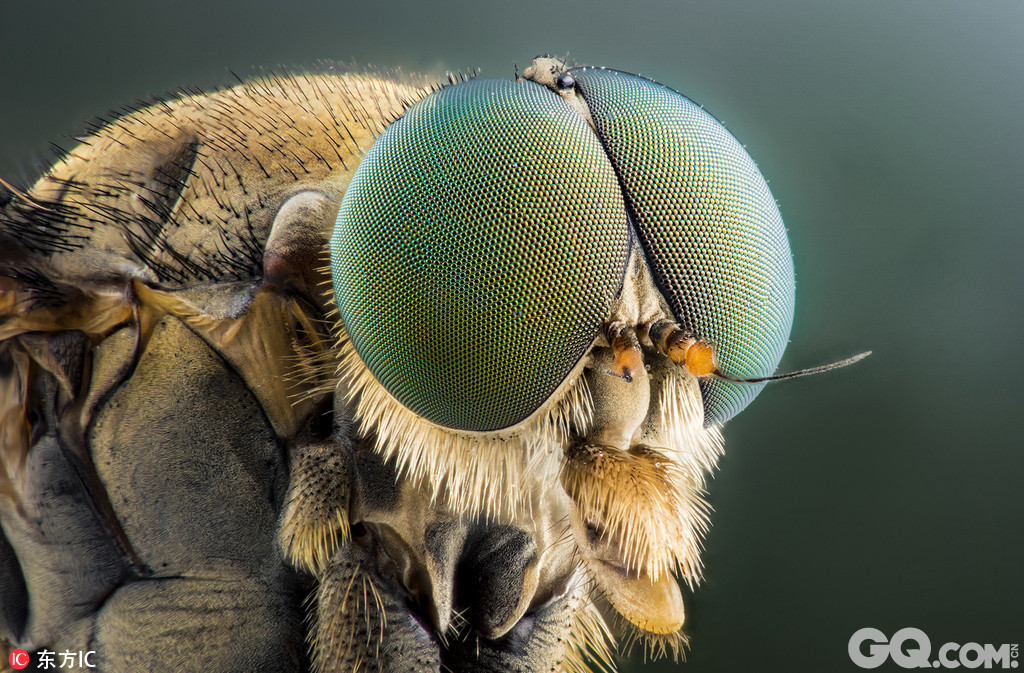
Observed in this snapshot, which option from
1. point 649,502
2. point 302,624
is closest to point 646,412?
point 649,502

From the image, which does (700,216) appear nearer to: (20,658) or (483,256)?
(483,256)

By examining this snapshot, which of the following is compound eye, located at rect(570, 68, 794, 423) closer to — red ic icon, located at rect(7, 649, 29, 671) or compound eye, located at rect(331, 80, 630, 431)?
compound eye, located at rect(331, 80, 630, 431)

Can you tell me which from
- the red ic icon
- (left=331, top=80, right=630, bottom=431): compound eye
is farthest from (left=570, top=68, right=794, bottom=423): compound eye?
the red ic icon

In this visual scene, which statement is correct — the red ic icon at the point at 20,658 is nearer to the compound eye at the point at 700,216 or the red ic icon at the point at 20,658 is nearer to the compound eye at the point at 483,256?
the compound eye at the point at 483,256

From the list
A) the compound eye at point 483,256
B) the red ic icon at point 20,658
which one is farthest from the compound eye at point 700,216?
the red ic icon at point 20,658

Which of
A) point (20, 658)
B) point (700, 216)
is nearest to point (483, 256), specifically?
point (700, 216)

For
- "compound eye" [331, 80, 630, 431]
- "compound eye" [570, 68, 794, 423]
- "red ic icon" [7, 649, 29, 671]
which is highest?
"compound eye" [570, 68, 794, 423]

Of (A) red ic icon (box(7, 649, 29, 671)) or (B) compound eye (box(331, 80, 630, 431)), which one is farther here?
(A) red ic icon (box(7, 649, 29, 671))
